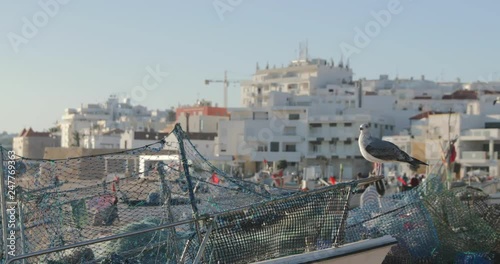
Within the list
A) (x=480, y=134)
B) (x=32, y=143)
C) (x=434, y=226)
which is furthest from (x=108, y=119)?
(x=434, y=226)

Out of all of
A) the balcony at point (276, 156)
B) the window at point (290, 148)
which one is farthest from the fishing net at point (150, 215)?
the window at point (290, 148)

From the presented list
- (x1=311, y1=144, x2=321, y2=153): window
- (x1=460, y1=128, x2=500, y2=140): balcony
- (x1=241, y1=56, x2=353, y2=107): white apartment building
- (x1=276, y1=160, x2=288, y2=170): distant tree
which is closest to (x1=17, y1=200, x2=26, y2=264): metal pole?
(x1=460, y1=128, x2=500, y2=140): balcony

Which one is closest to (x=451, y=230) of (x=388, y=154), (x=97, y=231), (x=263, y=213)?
(x=388, y=154)

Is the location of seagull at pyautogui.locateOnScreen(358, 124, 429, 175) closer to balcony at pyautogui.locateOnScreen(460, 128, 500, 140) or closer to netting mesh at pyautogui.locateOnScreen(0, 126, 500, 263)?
netting mesh at pyautogui.locateOnScreen(0, 126, 500, 263)

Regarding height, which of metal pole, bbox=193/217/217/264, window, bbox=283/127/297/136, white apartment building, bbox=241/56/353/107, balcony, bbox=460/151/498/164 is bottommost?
balcony, bbox=460/151/498/164

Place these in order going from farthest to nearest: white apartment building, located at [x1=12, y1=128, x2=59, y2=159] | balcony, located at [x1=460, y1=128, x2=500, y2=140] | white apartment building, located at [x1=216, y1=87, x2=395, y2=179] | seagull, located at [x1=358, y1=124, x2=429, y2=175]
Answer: white apartment building, located at [x1=12, y1=128, x2=59, y2=159]
white apartment building, located at [x1=216, y1=87, x2=395, y2=179]
balcony, located at [x1=460, y1=128, x2=500, y2=140]
seagull, located at [x1=358, y1=124, x2=429, y2=175]

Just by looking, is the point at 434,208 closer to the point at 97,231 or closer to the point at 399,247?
the point at 399,247

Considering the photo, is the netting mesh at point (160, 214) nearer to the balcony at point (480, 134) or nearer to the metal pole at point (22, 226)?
the metal pole at point (22, 226)

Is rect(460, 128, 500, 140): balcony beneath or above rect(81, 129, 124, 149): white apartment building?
above

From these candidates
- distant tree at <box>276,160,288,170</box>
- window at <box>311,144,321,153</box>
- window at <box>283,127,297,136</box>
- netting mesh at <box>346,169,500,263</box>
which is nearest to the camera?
netting mesh at <box>346,169,500,263</box>

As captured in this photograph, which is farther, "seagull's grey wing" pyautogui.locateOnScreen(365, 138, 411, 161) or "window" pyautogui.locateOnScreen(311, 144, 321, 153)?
"window" pyautogui.locateOnScreen(311, 144, 321, 153)

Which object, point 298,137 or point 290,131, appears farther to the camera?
point 290,131

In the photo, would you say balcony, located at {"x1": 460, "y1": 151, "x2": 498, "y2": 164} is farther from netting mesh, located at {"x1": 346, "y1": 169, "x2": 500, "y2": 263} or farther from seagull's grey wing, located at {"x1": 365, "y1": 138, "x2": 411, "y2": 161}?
seagull's grey wing, located at {"x1": 365, "y1": 138, "x2": 411, "y2": 161}

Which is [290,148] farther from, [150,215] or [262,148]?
[150,215]
